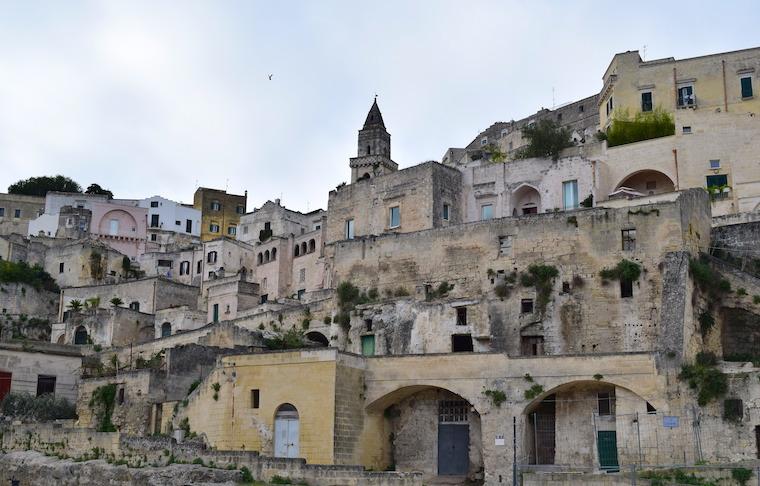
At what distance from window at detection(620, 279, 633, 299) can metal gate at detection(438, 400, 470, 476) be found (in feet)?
23.3

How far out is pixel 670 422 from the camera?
2697 cm

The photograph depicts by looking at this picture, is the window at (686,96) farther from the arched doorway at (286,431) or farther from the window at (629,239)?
the arched doorway at (286,431)

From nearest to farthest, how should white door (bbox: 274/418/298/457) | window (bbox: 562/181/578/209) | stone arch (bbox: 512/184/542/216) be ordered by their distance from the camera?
white door (bbox: 274/418/298/457) → window (bbox: 562/181/578/209) → stone arch (bbox: 512/184/542/216)

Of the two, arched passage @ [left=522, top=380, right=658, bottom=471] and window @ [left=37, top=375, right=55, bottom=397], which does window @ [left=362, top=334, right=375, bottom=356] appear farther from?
window @ [left=37, top=375, right=55, bottom=397]

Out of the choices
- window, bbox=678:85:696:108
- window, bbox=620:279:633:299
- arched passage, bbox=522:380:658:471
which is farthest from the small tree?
arched passage, bbox=522:380:658:471

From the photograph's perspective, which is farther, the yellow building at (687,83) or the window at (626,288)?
the yellow building at (687,83)

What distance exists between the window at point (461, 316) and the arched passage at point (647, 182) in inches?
446

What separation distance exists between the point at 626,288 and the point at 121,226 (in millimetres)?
46803

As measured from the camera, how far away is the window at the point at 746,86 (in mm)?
43375

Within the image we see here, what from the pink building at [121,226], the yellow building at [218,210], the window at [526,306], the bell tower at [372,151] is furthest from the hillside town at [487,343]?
the yellow building at [218,210]

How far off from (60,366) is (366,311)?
13311 mm

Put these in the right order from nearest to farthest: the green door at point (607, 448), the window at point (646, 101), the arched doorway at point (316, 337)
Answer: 1. the green door at point (607, 448)
2. the arched doorway at point (316, 337)
3. the window at point (646, 101)

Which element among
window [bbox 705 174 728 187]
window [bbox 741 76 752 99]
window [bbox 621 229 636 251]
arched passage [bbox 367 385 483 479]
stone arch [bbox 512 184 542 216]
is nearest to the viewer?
arched passage [bbox 367 385 483 479]

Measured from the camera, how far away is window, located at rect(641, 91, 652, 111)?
45219 mm
